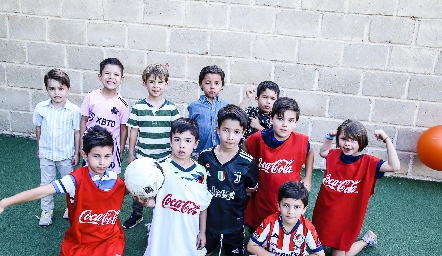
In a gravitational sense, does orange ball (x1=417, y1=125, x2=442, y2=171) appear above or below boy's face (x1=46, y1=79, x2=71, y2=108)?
below

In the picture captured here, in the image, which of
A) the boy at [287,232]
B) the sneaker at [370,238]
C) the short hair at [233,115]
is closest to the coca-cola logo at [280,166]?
the boy at [287,232]

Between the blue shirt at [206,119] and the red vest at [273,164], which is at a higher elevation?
the blue shirt at [206,119]

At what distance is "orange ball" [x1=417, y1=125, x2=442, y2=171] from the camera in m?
4.26

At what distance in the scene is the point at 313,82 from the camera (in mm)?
4680

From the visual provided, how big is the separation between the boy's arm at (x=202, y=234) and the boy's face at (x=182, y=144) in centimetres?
41

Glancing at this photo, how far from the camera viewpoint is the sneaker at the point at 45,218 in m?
3.34

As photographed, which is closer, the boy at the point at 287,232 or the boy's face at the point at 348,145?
the boy at the point at 287,232

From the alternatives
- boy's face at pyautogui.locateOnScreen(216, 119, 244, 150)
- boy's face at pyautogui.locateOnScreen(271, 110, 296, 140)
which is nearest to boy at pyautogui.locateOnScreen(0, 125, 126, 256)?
boy's face at pyautogui.locateOnScreen(216, 119, 244, 150)

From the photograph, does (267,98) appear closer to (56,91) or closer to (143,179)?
(143,179)

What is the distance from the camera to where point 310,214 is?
3.84 meters

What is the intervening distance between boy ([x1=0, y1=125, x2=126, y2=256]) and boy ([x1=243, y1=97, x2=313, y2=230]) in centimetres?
103

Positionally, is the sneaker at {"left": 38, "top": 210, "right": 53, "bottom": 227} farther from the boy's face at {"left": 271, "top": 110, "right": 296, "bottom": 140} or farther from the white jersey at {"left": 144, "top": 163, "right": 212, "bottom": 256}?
the boy's face at {"left": 271, "top": 110, "right": 296, "bottom": 140}

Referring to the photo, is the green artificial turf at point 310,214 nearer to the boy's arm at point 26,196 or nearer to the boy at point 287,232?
the boy at point 287,232

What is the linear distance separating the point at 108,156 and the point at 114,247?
0.59 meters
